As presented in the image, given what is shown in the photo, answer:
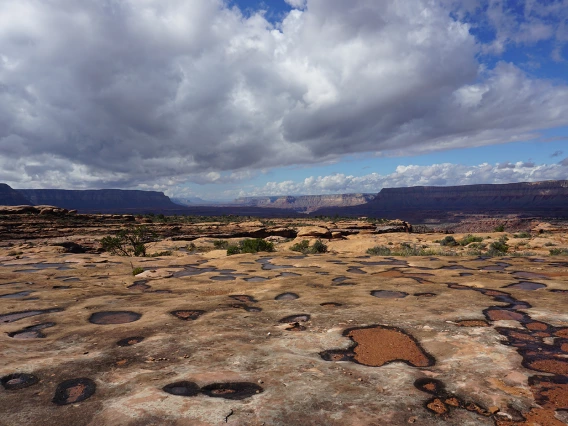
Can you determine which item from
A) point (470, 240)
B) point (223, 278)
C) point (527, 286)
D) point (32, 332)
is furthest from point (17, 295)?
point (470, 240)

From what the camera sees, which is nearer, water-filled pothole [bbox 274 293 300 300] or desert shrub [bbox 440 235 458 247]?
water-filled pothole [bbox 274 293 300 300]

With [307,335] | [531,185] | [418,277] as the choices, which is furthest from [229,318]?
[531,185]

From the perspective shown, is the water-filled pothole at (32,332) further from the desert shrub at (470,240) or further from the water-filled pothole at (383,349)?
the desert shrub at (470,240)

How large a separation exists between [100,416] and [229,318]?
3502mm

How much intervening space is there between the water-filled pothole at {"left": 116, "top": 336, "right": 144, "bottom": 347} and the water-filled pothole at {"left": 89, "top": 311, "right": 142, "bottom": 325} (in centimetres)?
123

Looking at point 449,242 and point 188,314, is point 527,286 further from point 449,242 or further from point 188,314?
point 449,242

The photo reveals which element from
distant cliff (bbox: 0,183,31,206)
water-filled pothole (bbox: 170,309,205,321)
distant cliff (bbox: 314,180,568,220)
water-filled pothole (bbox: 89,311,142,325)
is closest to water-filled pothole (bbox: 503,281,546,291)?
water-filled pothole (bbox: 170,309,205,321)

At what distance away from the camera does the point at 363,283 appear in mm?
10414

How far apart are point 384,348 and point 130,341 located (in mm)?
3970

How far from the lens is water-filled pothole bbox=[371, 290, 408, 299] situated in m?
8.46

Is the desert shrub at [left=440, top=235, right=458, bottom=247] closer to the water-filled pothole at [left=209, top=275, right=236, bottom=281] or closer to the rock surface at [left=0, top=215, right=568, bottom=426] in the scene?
the rock surface at [left=0, top=215, right=568, bottom=426]

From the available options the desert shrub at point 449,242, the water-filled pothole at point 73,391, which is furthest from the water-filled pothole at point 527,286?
the desert shrub at point 449,242

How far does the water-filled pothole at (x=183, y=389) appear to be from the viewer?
3.80 metres

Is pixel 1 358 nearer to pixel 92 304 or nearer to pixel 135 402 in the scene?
pixel 135 402
